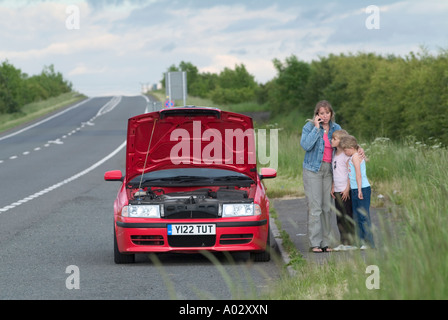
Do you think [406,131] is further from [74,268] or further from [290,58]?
[290,58]

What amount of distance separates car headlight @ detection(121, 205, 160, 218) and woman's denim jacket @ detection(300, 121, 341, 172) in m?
2.01

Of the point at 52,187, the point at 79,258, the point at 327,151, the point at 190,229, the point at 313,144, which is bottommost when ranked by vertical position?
the point at 52,187

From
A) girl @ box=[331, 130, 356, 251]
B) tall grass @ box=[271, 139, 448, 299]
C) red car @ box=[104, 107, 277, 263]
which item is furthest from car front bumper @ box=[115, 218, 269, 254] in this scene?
girl @ box=[331, 130, 356, 251]

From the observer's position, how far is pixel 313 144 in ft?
32.3

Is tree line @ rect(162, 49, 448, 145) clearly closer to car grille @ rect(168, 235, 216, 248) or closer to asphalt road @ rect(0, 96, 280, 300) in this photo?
Result: asphalt road @ rect(0, 96, 280, 300)

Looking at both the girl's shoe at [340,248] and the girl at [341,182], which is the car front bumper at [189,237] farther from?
the girl at [341,182]

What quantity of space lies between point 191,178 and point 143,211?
112cm

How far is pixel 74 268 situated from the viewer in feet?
30.0

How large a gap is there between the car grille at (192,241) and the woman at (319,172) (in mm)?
1383

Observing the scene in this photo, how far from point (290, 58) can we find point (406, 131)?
183ft

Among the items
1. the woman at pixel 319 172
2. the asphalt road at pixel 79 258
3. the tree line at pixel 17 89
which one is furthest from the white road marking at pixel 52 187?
the tree line at pixel 17 89

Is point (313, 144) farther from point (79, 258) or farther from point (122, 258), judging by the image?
point (79, 258)

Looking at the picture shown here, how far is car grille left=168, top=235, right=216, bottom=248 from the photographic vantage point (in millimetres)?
9062

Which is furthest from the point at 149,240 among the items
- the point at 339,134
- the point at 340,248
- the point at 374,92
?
the point at 374,92
